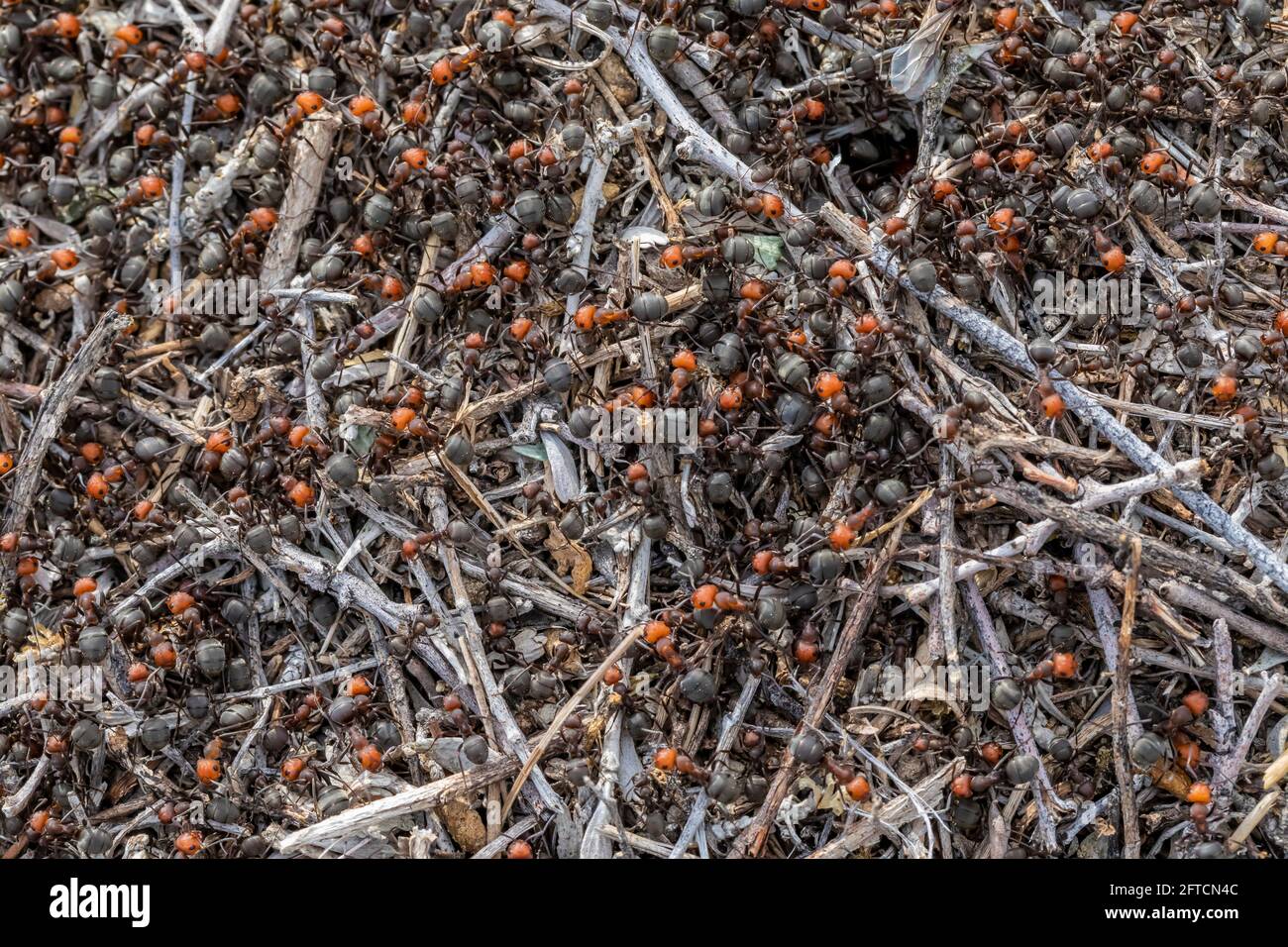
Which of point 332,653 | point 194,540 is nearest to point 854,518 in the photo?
point 332,653

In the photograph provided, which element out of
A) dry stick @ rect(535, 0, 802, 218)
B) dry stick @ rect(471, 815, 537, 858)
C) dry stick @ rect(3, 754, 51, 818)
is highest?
dry stick @ rect(535, 0, 802, 218)

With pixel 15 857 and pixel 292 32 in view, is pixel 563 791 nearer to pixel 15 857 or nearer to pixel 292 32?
pixel 15 857
